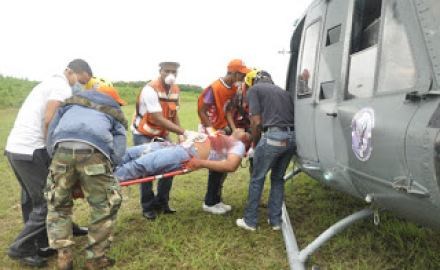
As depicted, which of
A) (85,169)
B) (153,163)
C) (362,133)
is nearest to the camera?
(362,133)

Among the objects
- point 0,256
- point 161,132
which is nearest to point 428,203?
point 161,132

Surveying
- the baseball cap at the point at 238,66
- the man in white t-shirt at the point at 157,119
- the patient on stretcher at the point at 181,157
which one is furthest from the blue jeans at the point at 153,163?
the baseball cap at the point at 238,66

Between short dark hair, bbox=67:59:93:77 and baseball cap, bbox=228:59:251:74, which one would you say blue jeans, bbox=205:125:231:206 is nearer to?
baseball cap, bbox=228:59:251:74

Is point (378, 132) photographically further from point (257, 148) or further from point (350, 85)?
point (257, 148)

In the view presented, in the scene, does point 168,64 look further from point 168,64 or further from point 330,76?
point 330,76

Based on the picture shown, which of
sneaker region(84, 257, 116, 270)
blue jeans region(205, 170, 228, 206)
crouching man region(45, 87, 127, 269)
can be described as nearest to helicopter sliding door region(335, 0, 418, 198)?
crouching man region(45, 87, 127, 269)

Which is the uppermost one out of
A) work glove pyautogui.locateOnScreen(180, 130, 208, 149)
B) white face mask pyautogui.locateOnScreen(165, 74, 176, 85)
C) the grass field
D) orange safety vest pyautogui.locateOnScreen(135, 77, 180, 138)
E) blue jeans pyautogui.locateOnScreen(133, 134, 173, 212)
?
white face mask pyautogui.locateOnScreen(165, 74, 176, 85)

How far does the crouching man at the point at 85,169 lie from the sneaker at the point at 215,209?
1798mm

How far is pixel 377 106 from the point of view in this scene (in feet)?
6.91

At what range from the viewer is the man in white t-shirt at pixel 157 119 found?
13.7ft

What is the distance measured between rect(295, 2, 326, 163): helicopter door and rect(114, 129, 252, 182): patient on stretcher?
2.59ft

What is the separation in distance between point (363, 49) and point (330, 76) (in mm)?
379

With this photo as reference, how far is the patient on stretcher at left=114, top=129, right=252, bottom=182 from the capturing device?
11.1 feet

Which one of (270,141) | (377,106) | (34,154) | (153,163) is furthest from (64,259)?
(377,106)
